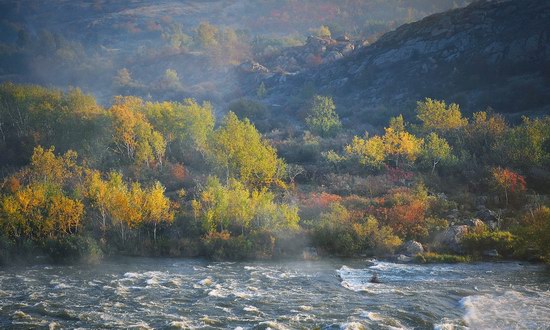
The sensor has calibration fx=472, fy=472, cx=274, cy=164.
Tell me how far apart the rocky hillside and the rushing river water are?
63944 millimetres

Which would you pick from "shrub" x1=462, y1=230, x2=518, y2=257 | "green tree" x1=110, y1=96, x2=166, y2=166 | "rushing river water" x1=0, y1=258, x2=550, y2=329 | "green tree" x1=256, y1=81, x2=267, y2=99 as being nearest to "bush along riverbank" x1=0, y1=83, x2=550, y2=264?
"shrub" x1=462, y1=230, x2=518, y2=257

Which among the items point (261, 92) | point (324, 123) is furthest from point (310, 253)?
point (261, 92)

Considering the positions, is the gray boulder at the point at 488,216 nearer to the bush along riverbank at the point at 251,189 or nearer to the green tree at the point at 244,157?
the bush along riverbank at the point at 251,189

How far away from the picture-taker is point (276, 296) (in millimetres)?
31406

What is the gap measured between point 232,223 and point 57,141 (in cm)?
4265

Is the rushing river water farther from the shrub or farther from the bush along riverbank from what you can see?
the bush along riverbank

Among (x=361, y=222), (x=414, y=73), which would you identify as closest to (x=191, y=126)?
(x=361, y=222)

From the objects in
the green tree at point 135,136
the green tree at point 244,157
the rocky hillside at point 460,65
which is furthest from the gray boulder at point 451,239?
the rocky hillside at point 460,65

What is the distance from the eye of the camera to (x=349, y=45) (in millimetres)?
144750

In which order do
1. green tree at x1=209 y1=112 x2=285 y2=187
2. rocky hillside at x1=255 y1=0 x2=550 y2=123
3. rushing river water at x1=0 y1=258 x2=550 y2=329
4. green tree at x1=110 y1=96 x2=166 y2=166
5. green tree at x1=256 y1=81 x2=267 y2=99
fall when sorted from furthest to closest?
green tree at x1=256 y1=81 x2=267 y2=99 < rocky hillside at x1=255 y1=0 x2=550 y2=123 < green tree at x1=110 y1=96 x2=166 y2=166 < green tree at x1=209 y1=112 x2=285 y2=187 < rushing river water at x1=0 y1=258 x2=550 y2=329

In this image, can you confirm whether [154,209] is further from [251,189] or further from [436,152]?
[436,152]

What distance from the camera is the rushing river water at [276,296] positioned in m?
26.2

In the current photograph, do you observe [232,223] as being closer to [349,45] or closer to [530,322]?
[530,322]

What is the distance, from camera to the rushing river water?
1030 inches
